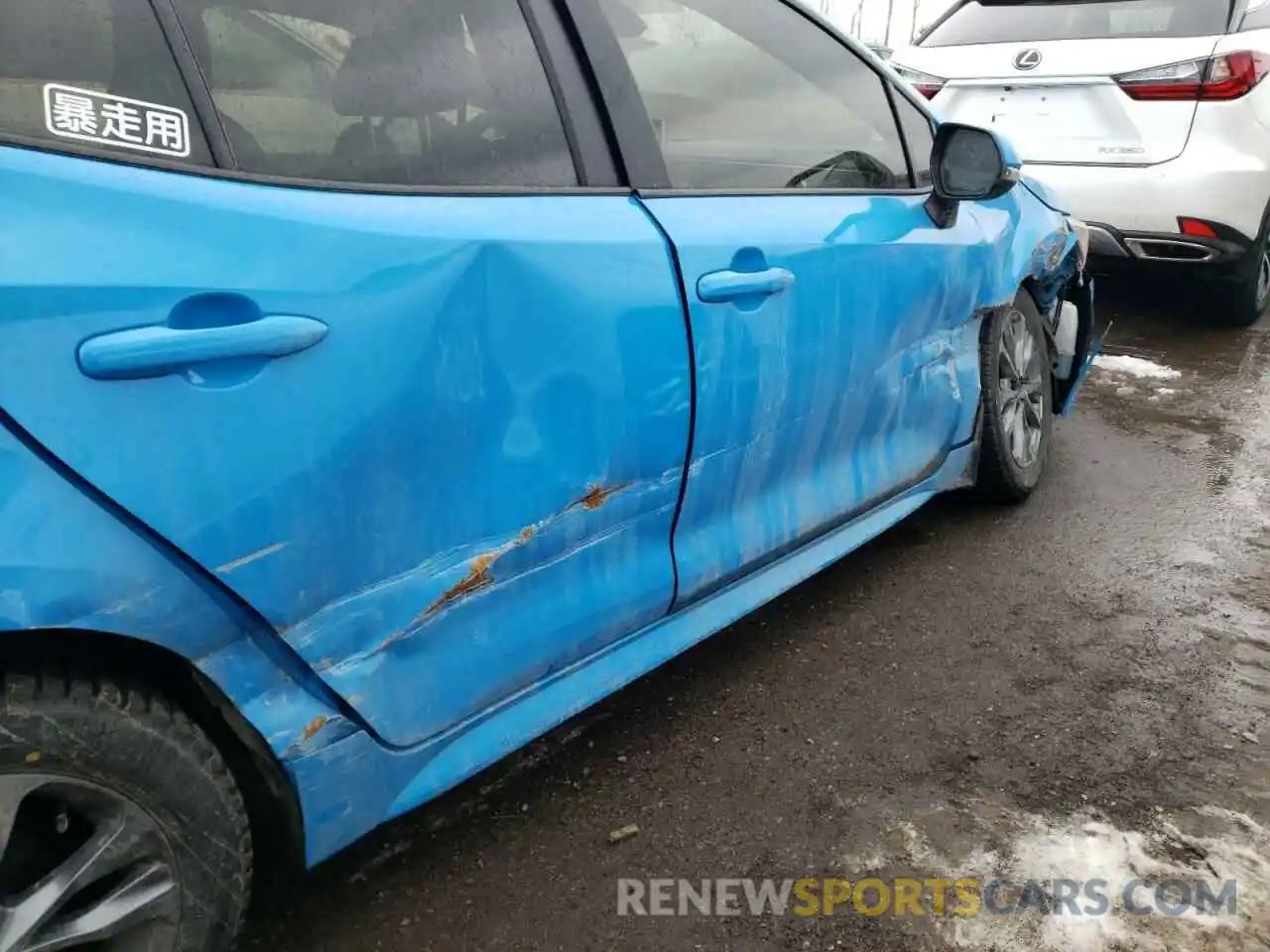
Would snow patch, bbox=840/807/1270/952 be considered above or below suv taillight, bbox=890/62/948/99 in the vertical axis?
below

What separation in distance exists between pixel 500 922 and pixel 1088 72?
444 cm

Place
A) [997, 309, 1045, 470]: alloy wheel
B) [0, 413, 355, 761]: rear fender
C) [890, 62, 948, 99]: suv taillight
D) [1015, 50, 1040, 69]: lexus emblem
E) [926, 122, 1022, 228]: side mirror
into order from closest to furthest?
1. [0, 413, 355, 761]: rear fender
2. [926, 122, 1022, 228]: side mirror
3. [997, 309, 1045, 470]: alloy wheel
4. [1015, 50, 1040, 69]: lexus emblem
5. [890, 62, 948, 99]: suv taillight

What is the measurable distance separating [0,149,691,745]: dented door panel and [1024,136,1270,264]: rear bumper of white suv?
11.7 ft

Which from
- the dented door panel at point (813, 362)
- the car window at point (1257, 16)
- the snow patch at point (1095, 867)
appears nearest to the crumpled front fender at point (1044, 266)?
the dented door panel at point (813, 362)

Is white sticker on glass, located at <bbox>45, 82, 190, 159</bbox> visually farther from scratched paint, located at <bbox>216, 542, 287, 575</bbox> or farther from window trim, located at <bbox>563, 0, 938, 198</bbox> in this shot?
window trim, located at <bbox>563, 0, 938, 198</bbox>

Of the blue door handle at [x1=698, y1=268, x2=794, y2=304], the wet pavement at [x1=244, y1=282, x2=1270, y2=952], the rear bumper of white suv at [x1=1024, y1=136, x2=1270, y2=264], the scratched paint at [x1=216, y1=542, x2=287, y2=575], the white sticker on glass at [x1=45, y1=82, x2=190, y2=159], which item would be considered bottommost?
the wet pavement at [x1=244, y1=282, x2=1270, y2=952]

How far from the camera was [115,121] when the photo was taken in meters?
1.27

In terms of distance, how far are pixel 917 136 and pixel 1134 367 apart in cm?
268

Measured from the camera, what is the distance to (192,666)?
4.37ft

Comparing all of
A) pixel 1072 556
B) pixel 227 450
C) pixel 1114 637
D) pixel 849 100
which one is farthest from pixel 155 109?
pixel 1072 556

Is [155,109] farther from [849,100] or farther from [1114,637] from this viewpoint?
[1114,637]

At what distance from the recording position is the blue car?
1.20m

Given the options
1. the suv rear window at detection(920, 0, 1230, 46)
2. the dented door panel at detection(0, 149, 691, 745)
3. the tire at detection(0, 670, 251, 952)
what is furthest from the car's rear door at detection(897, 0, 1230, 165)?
the tire at detection(0, 670, 251, 952)

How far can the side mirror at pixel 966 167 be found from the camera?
8.61 ft
